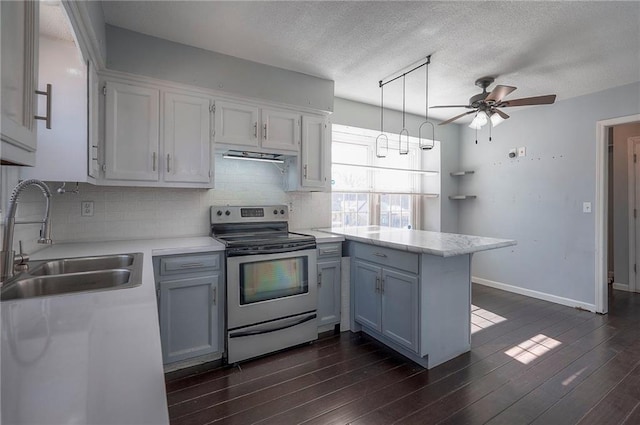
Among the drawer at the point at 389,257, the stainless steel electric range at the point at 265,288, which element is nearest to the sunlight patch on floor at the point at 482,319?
the drawer at the point at 389,257

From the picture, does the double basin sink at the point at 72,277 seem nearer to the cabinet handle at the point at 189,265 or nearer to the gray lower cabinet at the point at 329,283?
Result: the cabinet handle at the point at 189,265

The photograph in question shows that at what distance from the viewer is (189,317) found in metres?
2.28

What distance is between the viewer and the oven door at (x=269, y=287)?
2.38 meters

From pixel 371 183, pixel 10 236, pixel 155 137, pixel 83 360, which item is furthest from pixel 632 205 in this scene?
pixel 10 236

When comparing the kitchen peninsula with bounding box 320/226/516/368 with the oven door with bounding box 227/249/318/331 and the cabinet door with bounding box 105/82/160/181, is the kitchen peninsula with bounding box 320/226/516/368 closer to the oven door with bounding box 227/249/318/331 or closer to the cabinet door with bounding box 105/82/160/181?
the oven door with bounding box 227/249/318/331

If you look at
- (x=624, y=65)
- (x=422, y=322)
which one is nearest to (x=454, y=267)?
(x=422, y=322)

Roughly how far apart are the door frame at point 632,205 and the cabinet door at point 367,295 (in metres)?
4.16

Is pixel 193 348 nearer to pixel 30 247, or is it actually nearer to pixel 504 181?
pixel 30 247

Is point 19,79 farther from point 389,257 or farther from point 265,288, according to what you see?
point 389,257

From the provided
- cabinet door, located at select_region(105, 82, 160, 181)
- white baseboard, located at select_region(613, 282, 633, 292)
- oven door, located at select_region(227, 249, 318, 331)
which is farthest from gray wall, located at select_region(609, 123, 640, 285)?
cabinet door, located at select_region(105, 82, 160, 181)

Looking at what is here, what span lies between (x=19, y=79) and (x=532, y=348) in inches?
136

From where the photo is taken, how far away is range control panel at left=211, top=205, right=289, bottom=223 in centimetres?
288

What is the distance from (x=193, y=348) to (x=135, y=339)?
1.77m

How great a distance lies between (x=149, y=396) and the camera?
0.54 m
